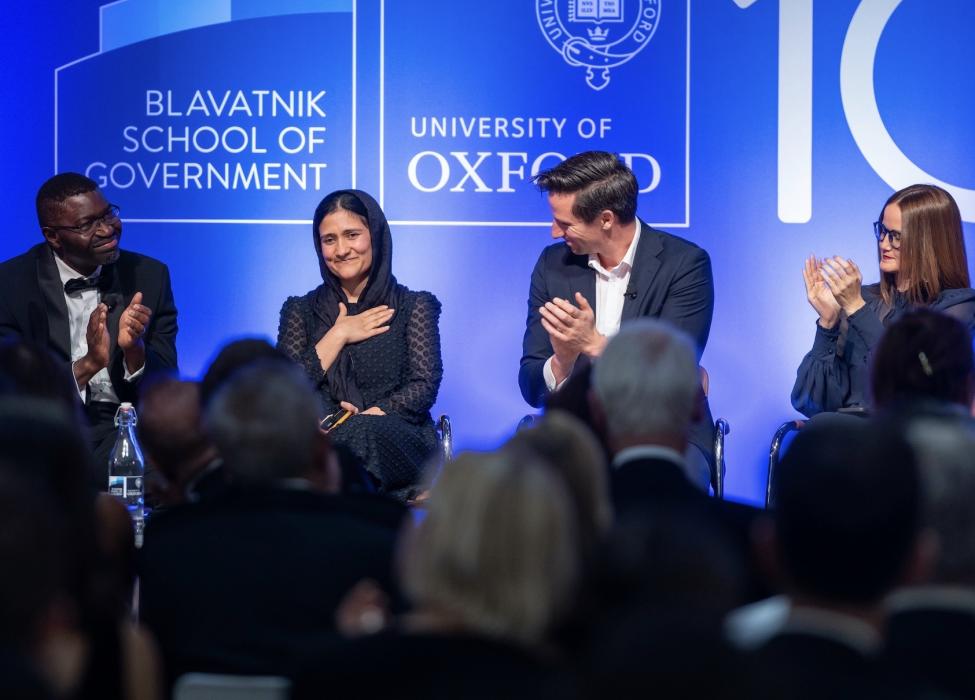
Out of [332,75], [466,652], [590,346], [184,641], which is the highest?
[332,75]

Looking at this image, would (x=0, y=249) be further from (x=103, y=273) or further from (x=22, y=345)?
(x=22, y=345)

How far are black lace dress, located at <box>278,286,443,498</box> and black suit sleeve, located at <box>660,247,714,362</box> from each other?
967 millimetres

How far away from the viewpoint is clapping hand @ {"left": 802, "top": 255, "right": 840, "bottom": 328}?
5160 mm

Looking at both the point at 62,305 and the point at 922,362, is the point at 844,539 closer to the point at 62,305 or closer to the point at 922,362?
the point at 922,362

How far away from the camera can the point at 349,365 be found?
528cm

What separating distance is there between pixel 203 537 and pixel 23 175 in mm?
4378

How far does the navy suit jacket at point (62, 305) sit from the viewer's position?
5125 mm

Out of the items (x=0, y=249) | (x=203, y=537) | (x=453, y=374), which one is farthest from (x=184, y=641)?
(x=0, y=249)

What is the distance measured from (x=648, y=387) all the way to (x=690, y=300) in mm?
2348

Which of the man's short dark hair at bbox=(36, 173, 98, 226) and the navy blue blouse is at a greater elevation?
the man's short dark hair at bbox=(36, 173, 98, 226)

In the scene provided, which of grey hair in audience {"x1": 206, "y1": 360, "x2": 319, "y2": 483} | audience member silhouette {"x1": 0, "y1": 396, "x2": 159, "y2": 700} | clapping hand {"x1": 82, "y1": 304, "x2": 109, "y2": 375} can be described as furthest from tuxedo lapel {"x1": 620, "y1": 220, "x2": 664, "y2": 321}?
audience member silhouette {"x1": 0, "y1": 396, "x2": 159, "y2": 700}

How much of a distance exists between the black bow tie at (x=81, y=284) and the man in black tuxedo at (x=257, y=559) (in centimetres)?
311

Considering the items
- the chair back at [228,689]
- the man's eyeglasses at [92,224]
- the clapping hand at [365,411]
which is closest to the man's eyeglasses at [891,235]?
the clapping hand at [365,411]

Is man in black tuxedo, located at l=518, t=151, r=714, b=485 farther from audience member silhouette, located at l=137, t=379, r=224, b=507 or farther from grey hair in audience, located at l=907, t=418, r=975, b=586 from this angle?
grey hair in audience, located at l=907, t=418, r=975, b=586
